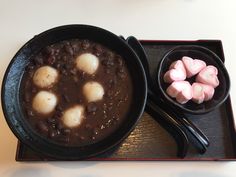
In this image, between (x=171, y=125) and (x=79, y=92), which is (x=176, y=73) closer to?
(x=171, y=125)

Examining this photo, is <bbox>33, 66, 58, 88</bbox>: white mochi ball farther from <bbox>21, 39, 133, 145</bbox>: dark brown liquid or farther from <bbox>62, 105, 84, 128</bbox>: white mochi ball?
<bbox>62, 105, 84, 128</bbox>: white mochi ball

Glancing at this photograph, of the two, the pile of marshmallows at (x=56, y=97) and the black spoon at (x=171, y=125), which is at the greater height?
the pile of marshmallows at (x=56, y=97)

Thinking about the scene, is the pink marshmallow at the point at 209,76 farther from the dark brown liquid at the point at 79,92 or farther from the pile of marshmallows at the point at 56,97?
the pile of marshmallows at the point at 56,97

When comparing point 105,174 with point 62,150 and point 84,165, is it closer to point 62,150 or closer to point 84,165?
point 84,165

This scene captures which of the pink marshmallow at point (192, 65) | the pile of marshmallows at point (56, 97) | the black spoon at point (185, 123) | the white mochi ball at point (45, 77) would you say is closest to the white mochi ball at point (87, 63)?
the pile of marshmallows at point (56, 97)

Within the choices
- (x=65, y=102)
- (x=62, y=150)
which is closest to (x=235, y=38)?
(x=65, y=102)
